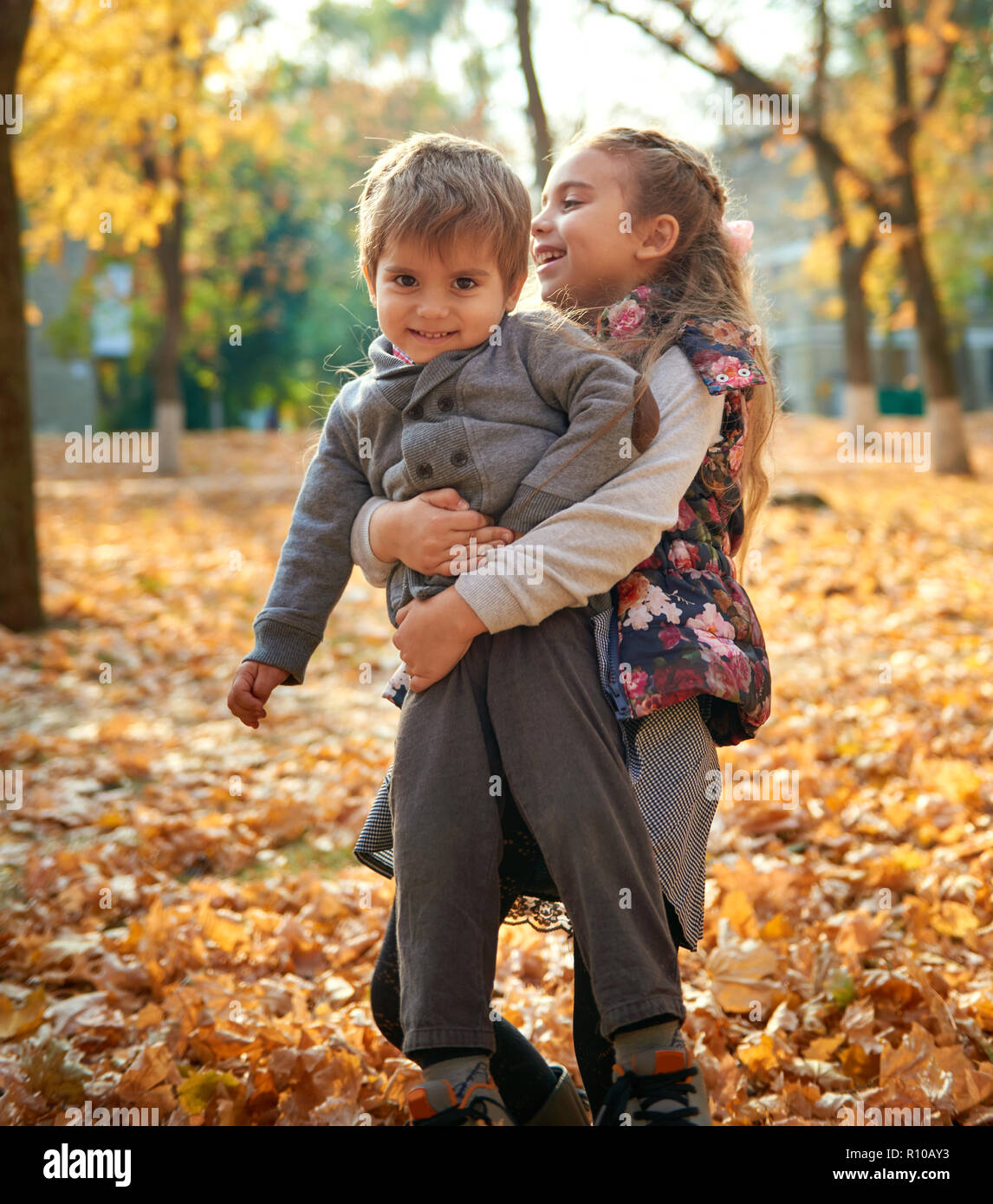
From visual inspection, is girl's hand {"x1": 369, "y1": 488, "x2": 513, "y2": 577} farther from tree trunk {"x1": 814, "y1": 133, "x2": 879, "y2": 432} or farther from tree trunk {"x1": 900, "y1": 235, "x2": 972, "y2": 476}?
tree trunk {"x1": 814, "y1": 133, "x2": 879, "y2": 432}

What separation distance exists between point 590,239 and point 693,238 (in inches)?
8.1

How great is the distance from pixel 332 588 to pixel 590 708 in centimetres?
54

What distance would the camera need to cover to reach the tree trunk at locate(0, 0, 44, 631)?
261 inches

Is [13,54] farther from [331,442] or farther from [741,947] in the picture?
[741,947]

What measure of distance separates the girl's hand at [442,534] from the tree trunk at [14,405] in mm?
5758

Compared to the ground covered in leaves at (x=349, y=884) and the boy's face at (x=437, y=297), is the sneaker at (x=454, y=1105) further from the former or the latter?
the boy's face at (x=437, y=297)

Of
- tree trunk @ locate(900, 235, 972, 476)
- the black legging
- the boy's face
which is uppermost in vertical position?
tree trunk @ locate(900, 235, 972, 476)

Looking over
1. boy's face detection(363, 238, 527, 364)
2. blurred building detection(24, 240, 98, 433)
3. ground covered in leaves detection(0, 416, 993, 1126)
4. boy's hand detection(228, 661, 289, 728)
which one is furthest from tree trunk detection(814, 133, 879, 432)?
blurred building detection(24, 240, 98, 433)

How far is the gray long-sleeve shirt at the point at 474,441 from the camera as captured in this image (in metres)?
1.77

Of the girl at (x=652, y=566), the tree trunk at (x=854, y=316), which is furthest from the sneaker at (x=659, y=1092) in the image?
the tree trunk at (x=854, y=316)

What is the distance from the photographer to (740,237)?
85.2 inches

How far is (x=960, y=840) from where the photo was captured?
12.0 ft

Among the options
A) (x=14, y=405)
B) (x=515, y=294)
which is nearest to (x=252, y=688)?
(x=515, y=294)

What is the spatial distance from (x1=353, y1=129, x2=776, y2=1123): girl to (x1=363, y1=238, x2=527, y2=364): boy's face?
9.5 inches
